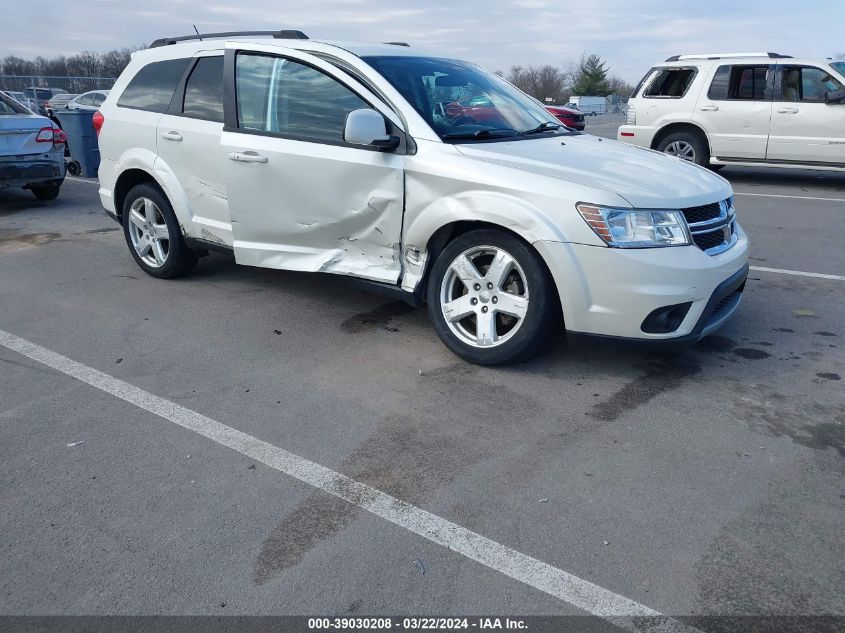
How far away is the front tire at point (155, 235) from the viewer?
6074 mm

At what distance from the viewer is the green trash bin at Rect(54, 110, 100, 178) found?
12711 mm

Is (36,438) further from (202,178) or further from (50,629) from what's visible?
(202,178)

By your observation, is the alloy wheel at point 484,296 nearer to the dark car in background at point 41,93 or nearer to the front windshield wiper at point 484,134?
the front windshield wiper at point 484,134

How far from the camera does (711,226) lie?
4.32 m

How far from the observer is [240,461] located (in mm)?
3482

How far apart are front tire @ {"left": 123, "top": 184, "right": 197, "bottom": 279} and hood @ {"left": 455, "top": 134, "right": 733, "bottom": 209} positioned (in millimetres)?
2732

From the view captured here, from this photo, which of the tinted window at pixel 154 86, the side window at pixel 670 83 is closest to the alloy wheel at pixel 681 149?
the side window at pixel 670 83

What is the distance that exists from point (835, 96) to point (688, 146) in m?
2.20

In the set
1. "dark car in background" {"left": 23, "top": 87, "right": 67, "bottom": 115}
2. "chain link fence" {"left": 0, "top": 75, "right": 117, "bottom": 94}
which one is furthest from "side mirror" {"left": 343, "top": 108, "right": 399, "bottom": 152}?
"chain link fence" {"left": 0, "top": 75, "right": 117, "bottom": 94}

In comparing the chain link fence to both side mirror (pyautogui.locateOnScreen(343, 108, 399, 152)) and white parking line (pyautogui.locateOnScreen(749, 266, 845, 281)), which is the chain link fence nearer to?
white parking line (pyautogui.locateOnScreen(749, 266, 845, 281))

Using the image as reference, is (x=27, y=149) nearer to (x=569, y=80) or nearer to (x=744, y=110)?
(x=744, y=110)

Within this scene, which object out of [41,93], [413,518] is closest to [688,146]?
[413,518]

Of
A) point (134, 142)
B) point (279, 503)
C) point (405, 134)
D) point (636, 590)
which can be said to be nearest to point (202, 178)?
point (134, 142)

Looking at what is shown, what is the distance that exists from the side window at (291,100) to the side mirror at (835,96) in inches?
362
